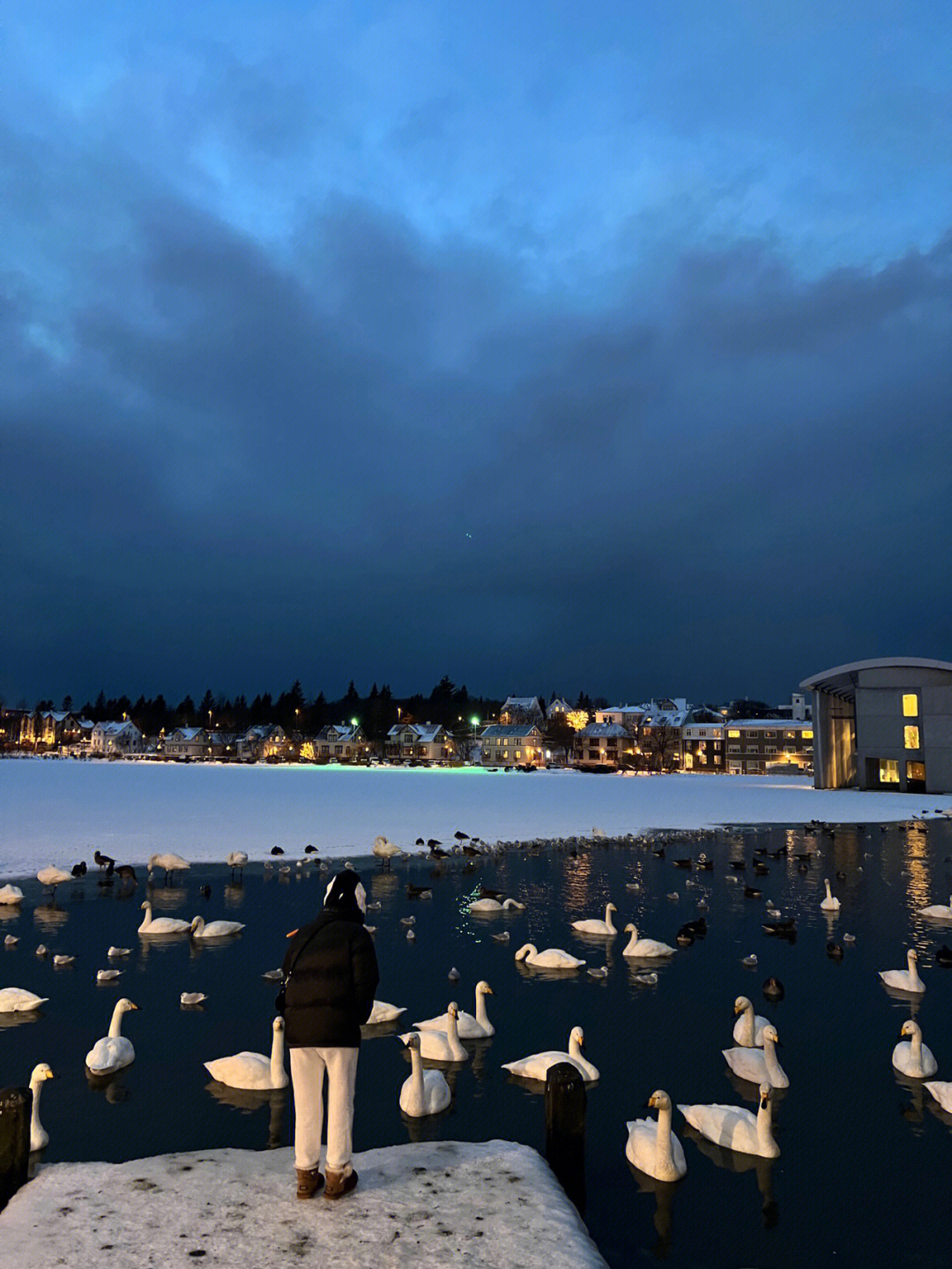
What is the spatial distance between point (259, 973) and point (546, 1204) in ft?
32.3

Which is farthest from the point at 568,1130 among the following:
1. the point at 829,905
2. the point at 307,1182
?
the point at 829,905

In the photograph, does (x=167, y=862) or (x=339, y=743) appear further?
(x=339, y=743)

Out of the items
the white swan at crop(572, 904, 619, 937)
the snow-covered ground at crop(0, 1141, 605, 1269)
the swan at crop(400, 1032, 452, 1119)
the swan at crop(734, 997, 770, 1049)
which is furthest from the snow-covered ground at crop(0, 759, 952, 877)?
the swan at crop(734, 997, 770, 1049)

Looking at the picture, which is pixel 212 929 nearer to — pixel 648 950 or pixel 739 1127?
pixel 648 950

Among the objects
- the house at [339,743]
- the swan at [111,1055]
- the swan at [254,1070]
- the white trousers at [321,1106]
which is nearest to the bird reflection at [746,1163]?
the white trousers at [321,1106]

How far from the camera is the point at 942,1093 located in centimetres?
990

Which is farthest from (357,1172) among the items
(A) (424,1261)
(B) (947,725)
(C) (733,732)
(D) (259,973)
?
(C) (733,732)

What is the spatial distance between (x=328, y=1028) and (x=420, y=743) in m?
167

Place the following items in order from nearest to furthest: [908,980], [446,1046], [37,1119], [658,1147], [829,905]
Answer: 1. [658,1147]
2. [37,1119]
3. [446,1046]
4. [908,980]
5. [829,905]

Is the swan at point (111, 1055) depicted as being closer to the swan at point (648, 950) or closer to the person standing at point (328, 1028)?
the person standing at point (328, 1028)

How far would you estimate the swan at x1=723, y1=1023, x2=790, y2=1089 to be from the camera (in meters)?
10.3

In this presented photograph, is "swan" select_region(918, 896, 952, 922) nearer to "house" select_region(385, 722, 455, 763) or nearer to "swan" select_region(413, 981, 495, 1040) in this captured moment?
"swan" select_region(413, 981, 495, 1040)

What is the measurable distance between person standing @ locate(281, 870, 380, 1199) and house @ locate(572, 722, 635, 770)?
468ft

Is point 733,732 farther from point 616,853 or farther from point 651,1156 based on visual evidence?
point 651,1156
